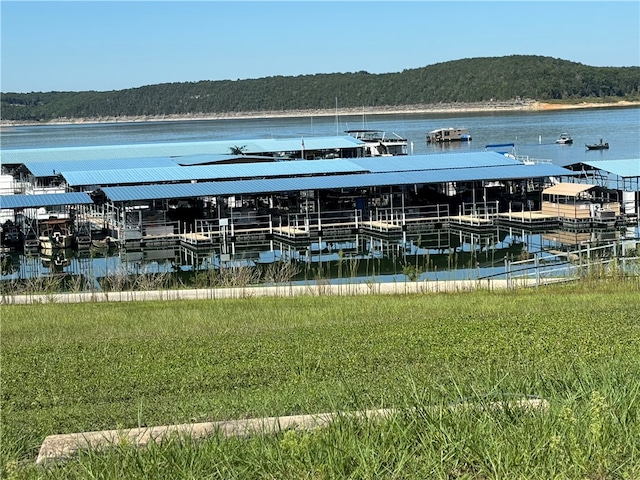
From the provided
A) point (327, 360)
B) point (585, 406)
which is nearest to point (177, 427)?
point (585, 406)

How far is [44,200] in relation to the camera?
1452 inches

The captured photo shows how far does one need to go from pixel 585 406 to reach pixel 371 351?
4469 millimetres

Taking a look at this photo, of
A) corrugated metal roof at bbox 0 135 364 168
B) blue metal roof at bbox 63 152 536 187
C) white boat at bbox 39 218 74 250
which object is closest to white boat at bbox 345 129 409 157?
corrugated metal roof at bbox 0 135 364 168

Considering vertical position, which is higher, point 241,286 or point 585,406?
point 585,406

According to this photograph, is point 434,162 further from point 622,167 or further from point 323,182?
point 622,167

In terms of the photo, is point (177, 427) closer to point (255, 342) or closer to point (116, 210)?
point (255, 342)

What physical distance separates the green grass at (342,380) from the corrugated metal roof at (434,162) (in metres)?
26.6

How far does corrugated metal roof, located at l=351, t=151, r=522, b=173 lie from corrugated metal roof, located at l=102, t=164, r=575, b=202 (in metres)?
1.98

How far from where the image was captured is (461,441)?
218 inches

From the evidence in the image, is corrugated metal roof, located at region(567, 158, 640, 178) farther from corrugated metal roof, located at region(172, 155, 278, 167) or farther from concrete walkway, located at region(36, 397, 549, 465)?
concrete walkway, located at region(36, 397, 549, 465)

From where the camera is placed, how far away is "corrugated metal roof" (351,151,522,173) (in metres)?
43.7

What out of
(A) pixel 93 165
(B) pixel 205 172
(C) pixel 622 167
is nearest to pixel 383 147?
(A) pixel 93 165

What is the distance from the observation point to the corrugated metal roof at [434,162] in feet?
143

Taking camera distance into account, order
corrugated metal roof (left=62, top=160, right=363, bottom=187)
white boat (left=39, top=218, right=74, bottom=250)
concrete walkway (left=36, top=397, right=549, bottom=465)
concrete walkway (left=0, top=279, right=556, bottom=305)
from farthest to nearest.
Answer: corrugated metal roof (left=62, top=160, right=363, bottom=187)
white boat (left=39, top=218, right=74, bottom=250)
concrete walkway (left=0, top=279, right=556, bottom=305)
concrete walkway (left=36, top=397, right=549, bottom=465)
